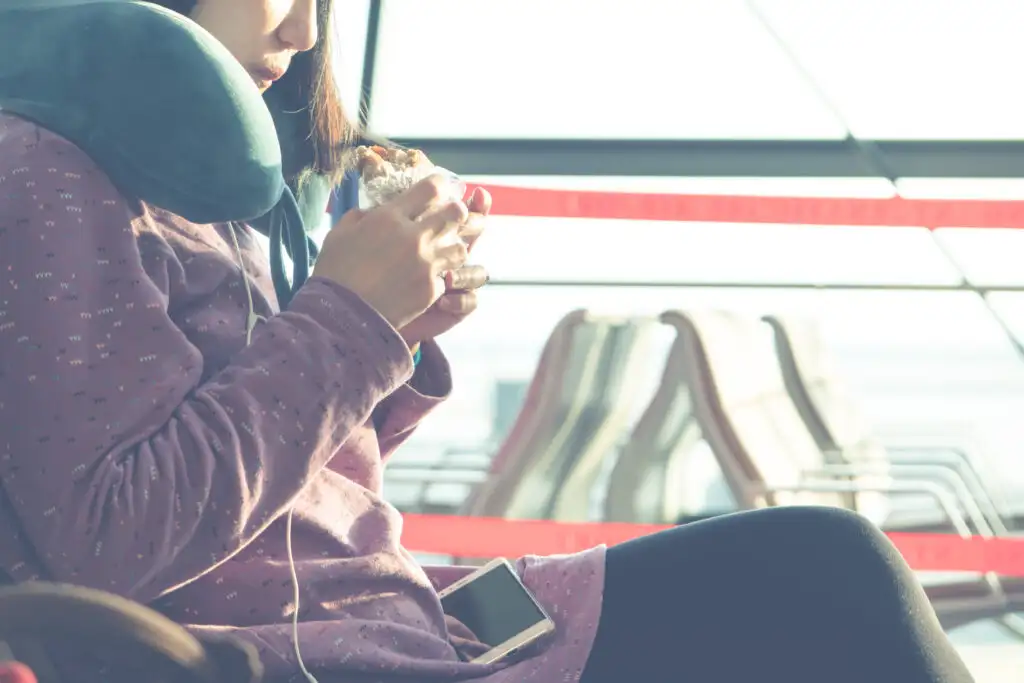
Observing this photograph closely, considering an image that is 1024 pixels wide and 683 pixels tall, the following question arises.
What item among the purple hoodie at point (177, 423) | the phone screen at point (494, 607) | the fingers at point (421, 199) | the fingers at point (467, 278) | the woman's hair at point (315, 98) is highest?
the woman's hair at point (315, 98)

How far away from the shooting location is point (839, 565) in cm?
83

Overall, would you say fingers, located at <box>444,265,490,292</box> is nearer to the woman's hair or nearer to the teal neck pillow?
the teal neck pillow

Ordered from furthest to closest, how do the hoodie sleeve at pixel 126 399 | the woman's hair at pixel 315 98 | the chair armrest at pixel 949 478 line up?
1. the chair armrest at pixel 949 478
2. the woman's hair at pixel 315 98
3. the hoodie sleeve at pixel 126 399

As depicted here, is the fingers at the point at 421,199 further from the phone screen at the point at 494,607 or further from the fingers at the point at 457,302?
the phone screen at the point at 494,607

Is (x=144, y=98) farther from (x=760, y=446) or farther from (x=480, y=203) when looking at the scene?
(x=760, y=446)

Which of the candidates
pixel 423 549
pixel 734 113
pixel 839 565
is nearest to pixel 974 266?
pixel 734 113

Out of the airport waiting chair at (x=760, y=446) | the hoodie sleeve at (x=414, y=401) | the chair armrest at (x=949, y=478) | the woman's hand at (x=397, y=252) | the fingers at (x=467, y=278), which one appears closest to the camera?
the woman's hand at (x=397, y=252)

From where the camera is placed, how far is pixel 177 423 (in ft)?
2.20

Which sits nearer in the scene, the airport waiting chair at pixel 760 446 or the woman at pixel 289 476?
the woman at pixel 289 476

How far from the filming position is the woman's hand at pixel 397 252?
75 centimetres

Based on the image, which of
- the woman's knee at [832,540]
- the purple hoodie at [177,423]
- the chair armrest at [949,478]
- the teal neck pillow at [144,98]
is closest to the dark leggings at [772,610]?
the woman's knee at [832,540]

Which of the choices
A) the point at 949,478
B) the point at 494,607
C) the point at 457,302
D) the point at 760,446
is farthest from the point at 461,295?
the point at 949,478

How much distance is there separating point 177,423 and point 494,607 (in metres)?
0.34

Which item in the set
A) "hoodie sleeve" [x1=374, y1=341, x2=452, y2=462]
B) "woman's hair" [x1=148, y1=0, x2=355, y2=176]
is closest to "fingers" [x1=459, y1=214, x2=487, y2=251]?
"hoodie sleeve" [x1=374, y1=341, x2=452, y2=462]
